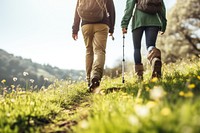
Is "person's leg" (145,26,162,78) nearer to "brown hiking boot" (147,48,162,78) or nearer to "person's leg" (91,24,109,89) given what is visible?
"brown hiking boot" (147,48,162,78)

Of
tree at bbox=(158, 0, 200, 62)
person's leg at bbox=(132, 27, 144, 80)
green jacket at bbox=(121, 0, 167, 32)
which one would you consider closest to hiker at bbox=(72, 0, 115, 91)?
green jacket at bbox=(121, 0, 167, 32)

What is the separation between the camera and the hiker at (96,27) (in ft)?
23.8

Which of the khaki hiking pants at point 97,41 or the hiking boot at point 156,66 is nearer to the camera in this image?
the hiking boot at point 156,66

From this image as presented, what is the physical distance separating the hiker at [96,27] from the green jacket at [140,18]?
A: 411 millimetres

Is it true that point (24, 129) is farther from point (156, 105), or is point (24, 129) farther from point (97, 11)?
point (97, 11)

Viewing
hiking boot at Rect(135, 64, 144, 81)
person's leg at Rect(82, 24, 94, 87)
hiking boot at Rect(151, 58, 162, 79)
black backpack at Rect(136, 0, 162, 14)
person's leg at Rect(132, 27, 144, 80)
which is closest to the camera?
hiking boot at Rect(151, 58, 162, 79)

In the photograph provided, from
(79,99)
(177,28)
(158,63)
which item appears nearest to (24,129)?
(79,99)

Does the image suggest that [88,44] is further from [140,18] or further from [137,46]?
[140,18]

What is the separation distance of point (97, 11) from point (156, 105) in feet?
15.8

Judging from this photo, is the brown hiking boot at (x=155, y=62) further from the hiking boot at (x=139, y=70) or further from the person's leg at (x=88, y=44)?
the person's leg at (x=88, y=44)

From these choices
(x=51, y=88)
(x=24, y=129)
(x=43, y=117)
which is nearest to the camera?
(x=24, y=129)

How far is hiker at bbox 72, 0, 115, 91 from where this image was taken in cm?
726

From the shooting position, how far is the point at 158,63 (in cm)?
670

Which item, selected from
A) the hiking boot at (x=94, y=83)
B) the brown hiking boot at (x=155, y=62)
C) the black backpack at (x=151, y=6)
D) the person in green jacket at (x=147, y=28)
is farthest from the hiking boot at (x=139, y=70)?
the black backpack at (x=151, y=6)
